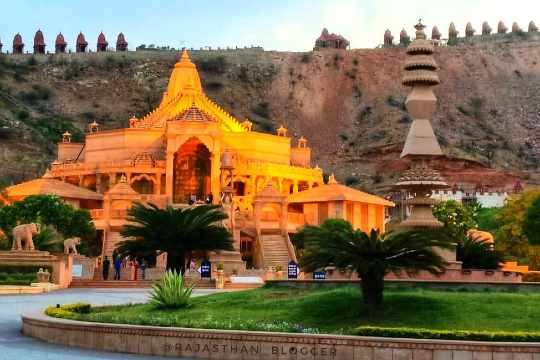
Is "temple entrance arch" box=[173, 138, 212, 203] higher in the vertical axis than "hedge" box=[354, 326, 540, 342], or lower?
higher

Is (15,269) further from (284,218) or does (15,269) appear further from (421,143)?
(284,218)

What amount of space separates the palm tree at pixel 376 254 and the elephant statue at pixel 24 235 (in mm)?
19989

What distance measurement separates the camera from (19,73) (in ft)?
431

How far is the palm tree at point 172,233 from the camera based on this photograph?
34.1 metres

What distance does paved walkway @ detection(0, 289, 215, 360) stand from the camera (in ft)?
66.1

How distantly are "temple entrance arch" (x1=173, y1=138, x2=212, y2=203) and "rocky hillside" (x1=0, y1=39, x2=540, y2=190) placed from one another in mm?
44994

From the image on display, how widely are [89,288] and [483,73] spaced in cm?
10795

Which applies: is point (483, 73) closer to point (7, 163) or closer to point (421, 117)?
point (7, 163)

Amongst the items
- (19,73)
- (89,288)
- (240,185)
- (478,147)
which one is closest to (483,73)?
(478,147)

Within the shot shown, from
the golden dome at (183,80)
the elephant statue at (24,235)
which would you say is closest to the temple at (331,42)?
the golden dome at (183,80)

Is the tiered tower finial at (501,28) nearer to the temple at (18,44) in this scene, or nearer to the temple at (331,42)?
the temple at (331,42)

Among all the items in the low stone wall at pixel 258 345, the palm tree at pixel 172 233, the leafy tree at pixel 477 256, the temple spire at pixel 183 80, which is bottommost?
the low stone wall at pixel 258 345

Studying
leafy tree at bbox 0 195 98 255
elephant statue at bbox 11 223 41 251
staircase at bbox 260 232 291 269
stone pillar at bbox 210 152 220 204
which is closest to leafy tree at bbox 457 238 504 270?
elephant statue at bbox 11 223 41 251

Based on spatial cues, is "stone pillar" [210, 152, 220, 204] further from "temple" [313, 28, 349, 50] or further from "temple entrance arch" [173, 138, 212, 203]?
"temple" [313, 28, 349, 50]
